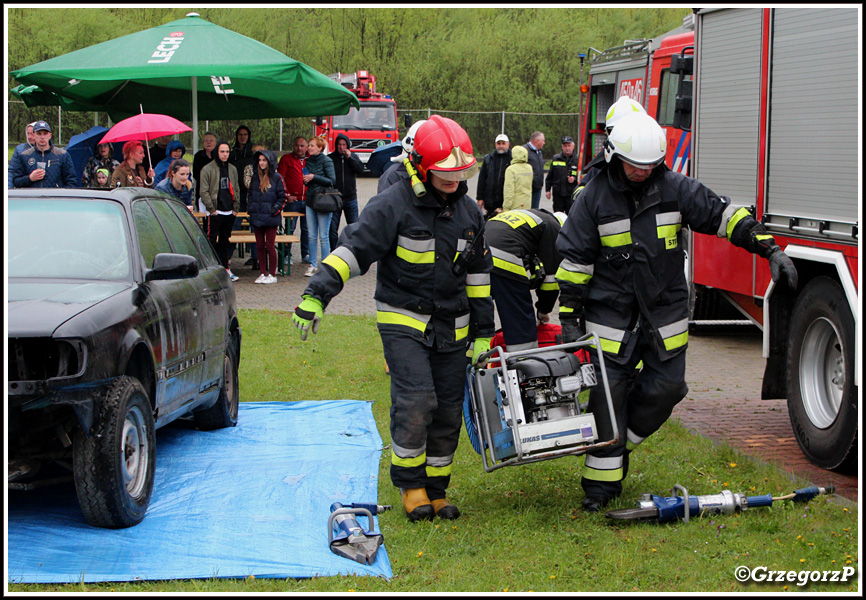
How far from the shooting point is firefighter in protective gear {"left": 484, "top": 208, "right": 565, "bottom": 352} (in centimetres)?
596

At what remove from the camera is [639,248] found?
4816mm

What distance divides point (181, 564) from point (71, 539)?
61 centimetres

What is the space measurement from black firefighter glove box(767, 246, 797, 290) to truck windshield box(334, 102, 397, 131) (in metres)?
25.7

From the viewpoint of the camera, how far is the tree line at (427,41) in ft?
130

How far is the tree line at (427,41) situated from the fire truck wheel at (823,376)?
103 ft

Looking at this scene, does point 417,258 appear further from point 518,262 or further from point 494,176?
point 494,176

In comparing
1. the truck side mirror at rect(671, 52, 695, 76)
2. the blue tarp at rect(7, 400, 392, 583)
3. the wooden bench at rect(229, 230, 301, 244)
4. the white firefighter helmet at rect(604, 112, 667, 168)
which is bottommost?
the blue tarp at rect(7, 400, 392, 583)

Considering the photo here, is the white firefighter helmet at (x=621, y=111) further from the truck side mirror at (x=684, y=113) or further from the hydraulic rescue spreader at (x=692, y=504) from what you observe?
the truck side mirror at (x=684, y=113)

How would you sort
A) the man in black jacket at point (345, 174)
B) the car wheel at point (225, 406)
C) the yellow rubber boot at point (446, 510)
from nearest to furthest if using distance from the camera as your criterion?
the yellow rubber boot at point (446, 510) → the car wheel at point (225, 406) → the man in black jacket at point (345, 174)

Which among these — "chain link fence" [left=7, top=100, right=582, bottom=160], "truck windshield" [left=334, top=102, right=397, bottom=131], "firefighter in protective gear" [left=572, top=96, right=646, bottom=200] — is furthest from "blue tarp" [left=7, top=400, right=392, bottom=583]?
"chain link fence" [left=7, top=100, right=582, bottom=160]

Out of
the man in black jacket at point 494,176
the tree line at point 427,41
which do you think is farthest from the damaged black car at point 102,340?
the tree line at point 427,41

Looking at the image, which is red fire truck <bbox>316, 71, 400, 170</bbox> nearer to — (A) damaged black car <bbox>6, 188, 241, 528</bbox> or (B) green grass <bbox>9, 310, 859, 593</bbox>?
(A) damaged black car <bbox>6, 188, 241, 528</bbox>

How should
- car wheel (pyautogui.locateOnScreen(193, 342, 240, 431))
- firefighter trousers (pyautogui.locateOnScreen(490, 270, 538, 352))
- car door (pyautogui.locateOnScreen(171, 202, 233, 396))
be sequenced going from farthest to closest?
car wheel (pyautogui.locateOnScreen(193, 342, 240, 431)), car door (pyautogui.locateOnScreen(171, 202, 233, 396)), firefighter trousers (pyautogui.locateOnScreen(490, 270, 538, 352))

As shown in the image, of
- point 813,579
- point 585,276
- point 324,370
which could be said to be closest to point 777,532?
point 813,579
